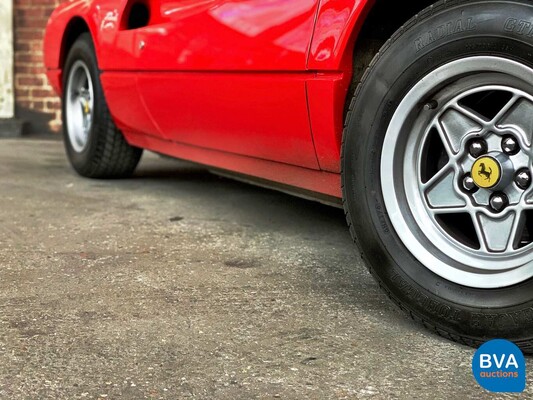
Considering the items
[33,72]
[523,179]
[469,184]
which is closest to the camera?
[523,179]

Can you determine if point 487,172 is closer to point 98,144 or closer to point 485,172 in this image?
point 485,172

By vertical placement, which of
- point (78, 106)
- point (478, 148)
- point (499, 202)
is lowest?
point (78, 106)

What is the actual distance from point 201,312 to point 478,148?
0.84 meters

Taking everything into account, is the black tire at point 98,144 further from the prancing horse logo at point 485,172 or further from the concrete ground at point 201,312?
the prancing horse logo at point 485,172

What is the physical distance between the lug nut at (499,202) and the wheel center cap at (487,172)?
3 cm

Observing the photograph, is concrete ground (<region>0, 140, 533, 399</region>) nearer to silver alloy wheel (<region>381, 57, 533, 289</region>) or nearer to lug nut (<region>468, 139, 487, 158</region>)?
silver alloy wheel (<region>381, 57, 533, 289</region>)

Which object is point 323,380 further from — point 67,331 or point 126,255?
point 126,255

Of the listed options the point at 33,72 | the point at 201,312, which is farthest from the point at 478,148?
the point at 33,72

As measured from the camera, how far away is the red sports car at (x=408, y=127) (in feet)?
6.12

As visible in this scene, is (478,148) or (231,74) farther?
(231,74)

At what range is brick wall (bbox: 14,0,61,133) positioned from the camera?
23.0ft

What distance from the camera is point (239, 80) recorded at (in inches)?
109

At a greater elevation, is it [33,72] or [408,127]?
[408,127]

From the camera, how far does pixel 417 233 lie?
2.04 m
